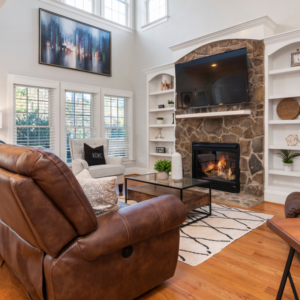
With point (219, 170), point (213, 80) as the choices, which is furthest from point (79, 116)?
point (219, 170)

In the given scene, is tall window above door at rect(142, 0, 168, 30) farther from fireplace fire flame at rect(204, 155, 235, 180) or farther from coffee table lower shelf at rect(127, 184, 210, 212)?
coffee table lower shelf at rect(127, 184, 210, 212)

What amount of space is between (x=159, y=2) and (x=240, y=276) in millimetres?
6058

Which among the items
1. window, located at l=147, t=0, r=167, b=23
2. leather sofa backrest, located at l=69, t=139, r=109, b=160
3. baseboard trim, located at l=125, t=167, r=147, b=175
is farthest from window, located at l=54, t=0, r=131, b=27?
baseboard trim, located at l=125, t=167, r=147, b=175

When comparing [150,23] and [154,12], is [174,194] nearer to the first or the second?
[150,23]

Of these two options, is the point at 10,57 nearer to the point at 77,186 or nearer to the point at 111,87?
the point at 111,87

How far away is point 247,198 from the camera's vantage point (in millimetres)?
4066

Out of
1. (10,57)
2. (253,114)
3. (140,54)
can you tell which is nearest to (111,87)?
(140,54)

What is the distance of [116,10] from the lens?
6426 millimetres

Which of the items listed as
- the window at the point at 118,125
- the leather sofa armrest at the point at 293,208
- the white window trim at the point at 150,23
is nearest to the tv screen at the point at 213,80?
the white window trim at the point at 150,23

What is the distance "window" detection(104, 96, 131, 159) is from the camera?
632 cm

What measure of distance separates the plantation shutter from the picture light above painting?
1.97 feet

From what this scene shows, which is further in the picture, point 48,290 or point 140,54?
point 140,54

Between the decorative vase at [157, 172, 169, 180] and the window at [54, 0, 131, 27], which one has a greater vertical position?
the window at [54, 0, 131, 27]

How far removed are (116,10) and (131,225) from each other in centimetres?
631
